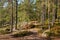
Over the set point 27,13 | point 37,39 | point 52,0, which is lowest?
point 37,39

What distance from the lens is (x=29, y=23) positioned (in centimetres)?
2802

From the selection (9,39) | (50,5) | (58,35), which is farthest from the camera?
(50,5)

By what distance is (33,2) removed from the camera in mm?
35562

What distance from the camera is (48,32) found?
18859 millimetres

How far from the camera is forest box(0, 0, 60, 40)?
18516 mm

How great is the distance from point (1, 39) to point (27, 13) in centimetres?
1251

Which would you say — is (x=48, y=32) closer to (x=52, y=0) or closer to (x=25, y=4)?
(x=52, y=0)

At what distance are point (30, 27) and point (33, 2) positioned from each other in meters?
10.6

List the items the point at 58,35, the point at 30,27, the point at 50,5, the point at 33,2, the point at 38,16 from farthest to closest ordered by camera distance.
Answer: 1. the point at 38,16
2. the point at 33,2
3. the point at 30,27
4. the point at 50,5
5. the point at 58,35

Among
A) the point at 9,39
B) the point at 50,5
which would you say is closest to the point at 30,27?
the point at 50,5

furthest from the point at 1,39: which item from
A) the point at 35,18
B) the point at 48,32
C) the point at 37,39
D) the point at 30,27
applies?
the point at 35,18

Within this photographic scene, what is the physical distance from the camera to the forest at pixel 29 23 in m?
18.5

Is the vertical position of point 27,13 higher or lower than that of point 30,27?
higher

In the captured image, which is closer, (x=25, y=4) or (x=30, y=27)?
(x=30, y=27)
